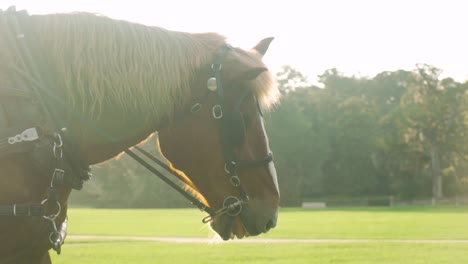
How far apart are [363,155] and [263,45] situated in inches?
3196

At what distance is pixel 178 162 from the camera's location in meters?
3.40

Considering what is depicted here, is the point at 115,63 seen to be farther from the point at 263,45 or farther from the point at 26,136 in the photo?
the point at 263,45

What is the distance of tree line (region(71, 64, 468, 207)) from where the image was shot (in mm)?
79312

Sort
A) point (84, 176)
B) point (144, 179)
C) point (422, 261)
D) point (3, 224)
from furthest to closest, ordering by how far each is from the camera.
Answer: point (144, 179)
point (422, 261)
point (84, 176)
point (3, 224)

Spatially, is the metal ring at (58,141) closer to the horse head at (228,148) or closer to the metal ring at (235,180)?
the horse head at (228,148)

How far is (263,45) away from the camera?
152 inches

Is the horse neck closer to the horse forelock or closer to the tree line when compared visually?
the horse forelock

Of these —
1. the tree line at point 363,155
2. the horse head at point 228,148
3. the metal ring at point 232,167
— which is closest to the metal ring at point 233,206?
the horse head at point 228,148

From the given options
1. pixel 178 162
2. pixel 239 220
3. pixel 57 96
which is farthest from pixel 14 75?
pixel 239 220

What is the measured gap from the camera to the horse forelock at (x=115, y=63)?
329cm

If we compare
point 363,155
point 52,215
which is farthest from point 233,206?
point 363,155

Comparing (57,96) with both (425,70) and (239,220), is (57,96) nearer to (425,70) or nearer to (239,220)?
(239,220)

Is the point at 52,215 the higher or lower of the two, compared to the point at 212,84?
lower

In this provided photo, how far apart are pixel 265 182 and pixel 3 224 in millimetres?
1303
